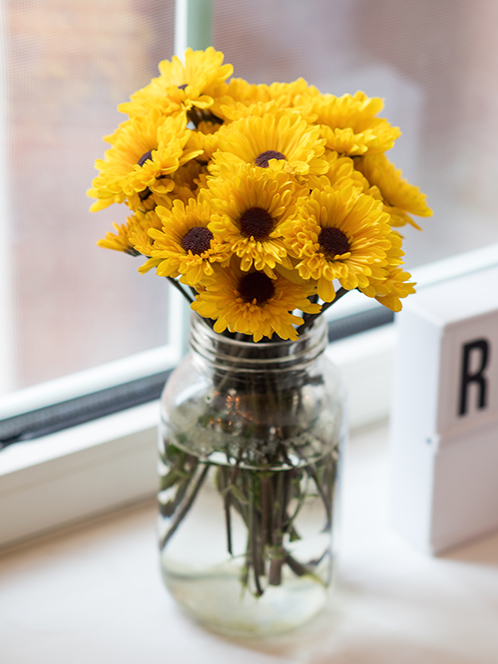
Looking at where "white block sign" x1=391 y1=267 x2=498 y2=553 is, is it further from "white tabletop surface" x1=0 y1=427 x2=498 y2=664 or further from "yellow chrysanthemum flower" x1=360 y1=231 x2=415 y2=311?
"yellow chrysanthemum flower" x1=360 y1=231 x2=415 y2=311

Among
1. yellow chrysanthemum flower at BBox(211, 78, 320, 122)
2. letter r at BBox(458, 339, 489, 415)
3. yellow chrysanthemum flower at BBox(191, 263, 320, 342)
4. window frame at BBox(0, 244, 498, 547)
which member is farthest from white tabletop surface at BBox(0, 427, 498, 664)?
yellow chrysanthemum flower at BBox(211, 78, 320, 122)

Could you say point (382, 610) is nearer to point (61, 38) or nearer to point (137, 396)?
point (137, 396)

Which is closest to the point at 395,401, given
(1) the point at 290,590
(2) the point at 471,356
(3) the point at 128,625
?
(2) the point at 471,356

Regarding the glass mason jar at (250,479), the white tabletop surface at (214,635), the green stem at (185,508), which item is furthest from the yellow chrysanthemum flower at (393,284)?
the white tabletop surface at (214,635)

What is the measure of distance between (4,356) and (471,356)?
1.35ft

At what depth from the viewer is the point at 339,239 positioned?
0.48 metres

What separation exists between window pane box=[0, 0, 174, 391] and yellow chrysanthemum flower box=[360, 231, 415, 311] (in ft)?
1.09

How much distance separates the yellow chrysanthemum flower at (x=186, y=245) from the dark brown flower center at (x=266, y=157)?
0.14ft

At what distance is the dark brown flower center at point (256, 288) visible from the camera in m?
0.49

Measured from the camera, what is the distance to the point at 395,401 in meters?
0.74

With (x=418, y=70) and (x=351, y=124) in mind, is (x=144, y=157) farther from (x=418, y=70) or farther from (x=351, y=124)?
(x=418, y=70)

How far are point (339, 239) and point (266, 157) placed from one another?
0.07 meters

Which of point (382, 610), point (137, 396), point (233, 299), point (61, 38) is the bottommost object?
point (382, 610)

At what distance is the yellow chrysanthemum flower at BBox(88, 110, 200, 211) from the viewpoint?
1.63 feet
